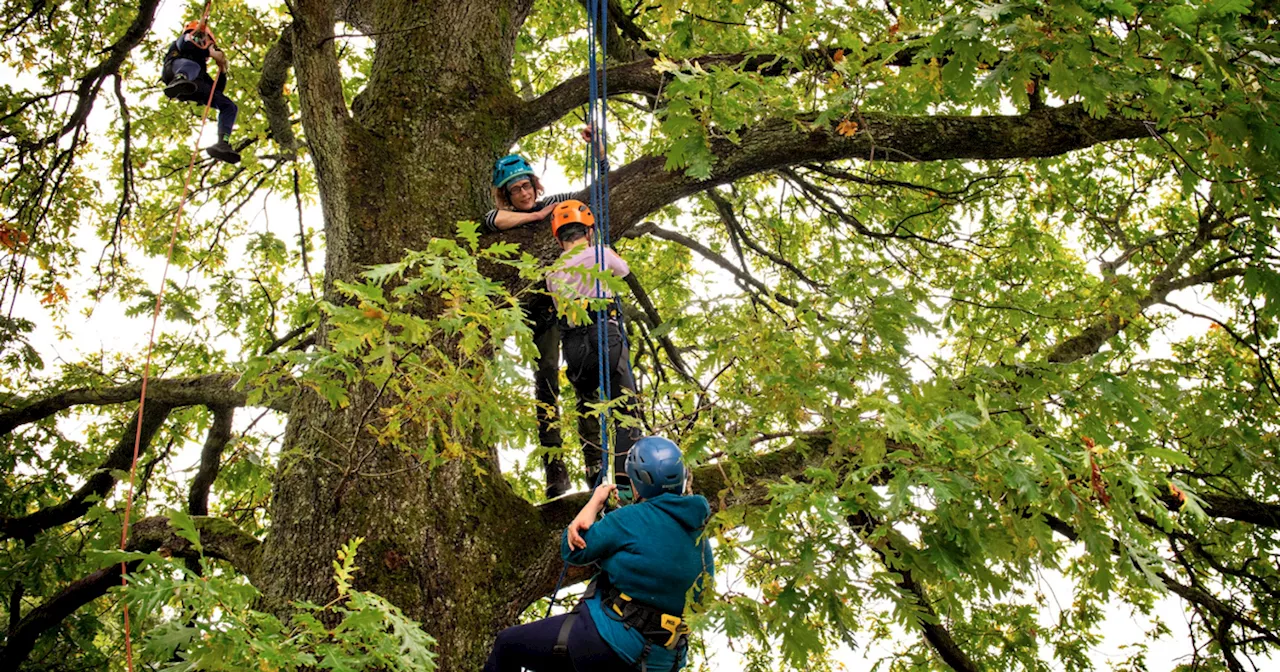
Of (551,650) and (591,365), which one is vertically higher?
(591,365)

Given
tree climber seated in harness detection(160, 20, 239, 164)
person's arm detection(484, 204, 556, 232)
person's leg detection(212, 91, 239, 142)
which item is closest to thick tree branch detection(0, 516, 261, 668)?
person's arm detection(484, 204, 556, 232)

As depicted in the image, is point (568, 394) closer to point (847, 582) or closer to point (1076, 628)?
point (1076, 628)

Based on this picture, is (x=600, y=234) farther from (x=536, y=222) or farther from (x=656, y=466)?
(x=536, y=222)

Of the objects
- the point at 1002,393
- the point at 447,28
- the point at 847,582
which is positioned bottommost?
the point at 847,582

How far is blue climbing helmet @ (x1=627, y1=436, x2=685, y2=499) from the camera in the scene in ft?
10.8

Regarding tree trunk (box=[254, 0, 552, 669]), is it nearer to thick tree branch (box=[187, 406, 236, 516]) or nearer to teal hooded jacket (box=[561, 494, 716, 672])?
teal hooded jacket (box=[561, 494, 716, 672])

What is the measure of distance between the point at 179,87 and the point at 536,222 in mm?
2358

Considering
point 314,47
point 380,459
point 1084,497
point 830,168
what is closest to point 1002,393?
point 1084,497

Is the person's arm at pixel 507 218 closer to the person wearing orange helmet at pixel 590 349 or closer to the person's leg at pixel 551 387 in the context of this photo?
the person wearing orange helmet at pixel 590 349

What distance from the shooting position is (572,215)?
4418 mm

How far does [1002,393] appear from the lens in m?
3.07

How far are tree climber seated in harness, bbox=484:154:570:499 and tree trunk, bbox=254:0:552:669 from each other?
0.12 meters

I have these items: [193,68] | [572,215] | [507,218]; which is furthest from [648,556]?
[193,68]

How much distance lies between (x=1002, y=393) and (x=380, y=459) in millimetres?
2446
